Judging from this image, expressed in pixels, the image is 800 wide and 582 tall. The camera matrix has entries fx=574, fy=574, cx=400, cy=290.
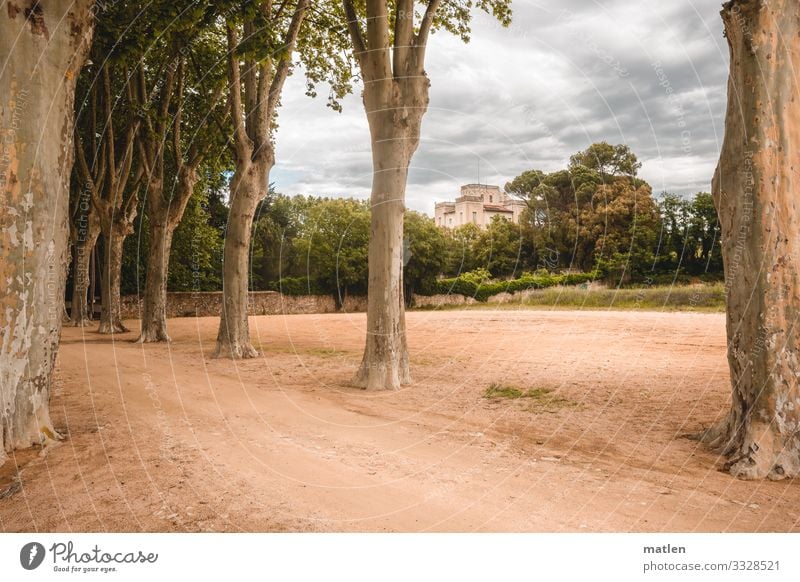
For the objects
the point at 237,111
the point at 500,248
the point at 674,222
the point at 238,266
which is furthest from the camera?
the point at 500,248

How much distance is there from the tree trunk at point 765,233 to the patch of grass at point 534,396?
2725 millimetres

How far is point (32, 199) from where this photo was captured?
5352mm

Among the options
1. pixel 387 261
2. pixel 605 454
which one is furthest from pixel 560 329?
pixel 605 454

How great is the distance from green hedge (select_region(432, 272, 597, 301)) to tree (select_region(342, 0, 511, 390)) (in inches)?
1166

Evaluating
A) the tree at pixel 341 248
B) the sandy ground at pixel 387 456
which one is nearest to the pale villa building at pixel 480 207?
the tree at pixel 341 248

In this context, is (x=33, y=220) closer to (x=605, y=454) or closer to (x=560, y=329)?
(x=605, y=454)

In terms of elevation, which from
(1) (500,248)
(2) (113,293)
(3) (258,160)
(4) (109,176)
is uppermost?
(4) (109,176)

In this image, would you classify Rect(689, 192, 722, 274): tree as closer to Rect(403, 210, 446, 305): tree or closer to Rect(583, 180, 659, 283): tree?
Rect(583, 180, 659, 283): tree

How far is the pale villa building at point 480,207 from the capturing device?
4394cm

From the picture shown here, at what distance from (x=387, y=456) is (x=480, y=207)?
43496 millimetres

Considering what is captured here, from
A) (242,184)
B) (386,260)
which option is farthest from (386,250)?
(242,184)

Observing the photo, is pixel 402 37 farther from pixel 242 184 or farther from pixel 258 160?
pixel 242 184

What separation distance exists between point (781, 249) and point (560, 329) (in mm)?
15579

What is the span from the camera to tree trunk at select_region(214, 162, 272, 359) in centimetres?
1385
